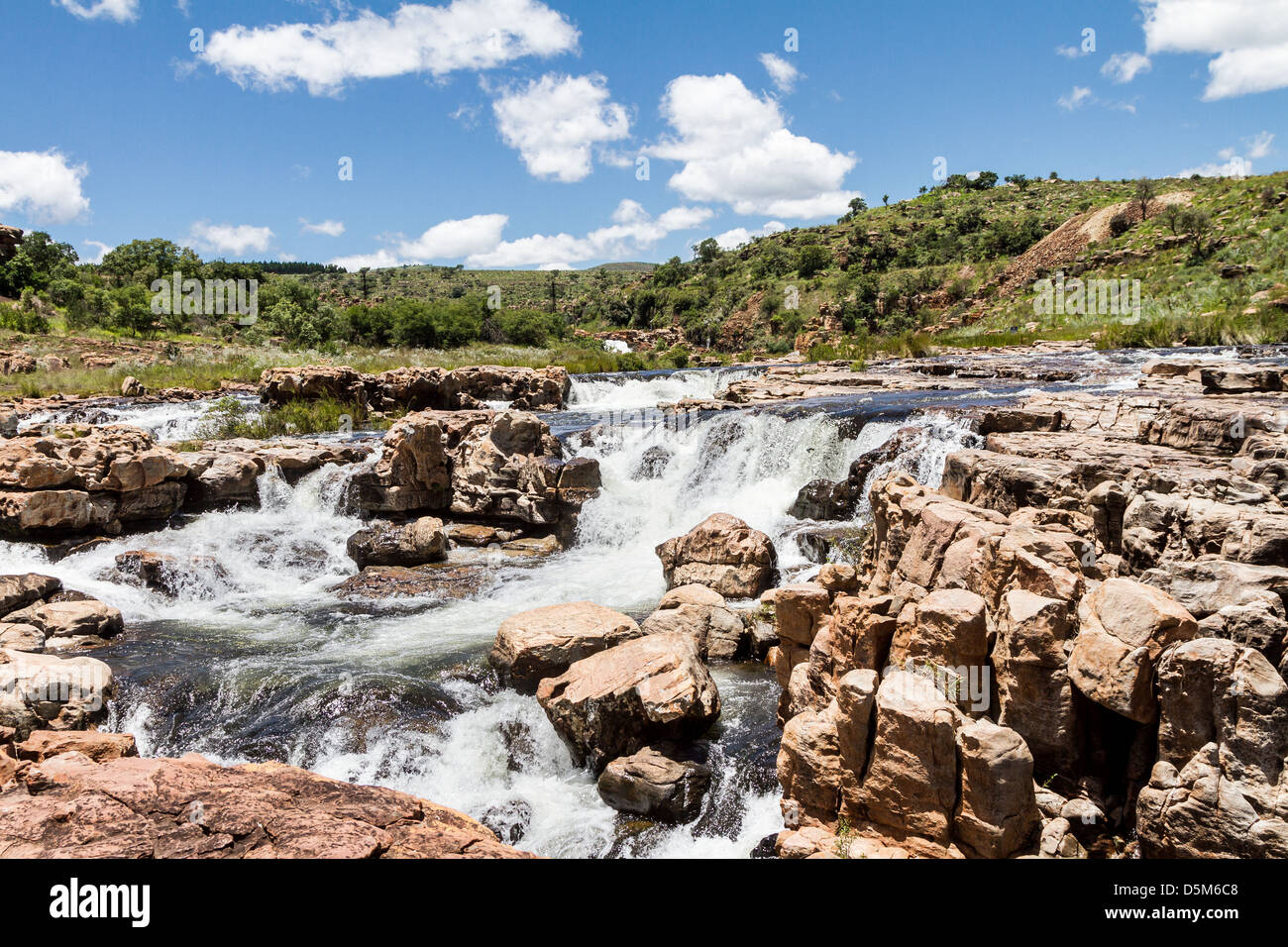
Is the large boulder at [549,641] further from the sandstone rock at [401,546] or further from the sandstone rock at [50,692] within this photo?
the sandstone rock at [401,546]

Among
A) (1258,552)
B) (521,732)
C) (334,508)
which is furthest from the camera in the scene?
(334,508)

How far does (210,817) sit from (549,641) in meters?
3.73

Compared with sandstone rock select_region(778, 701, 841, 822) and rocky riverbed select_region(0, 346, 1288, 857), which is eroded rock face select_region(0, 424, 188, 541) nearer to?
rocky riverbed select_region(0, 346, 1288, 857)

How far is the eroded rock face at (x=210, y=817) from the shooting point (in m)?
3.00

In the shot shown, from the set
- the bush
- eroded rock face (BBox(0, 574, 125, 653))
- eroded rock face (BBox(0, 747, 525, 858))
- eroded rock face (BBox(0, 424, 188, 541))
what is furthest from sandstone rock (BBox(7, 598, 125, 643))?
the bush

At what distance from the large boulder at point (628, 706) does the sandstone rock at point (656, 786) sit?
0.69 ft

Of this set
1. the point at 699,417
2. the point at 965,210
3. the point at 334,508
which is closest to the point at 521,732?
the point at 334,508

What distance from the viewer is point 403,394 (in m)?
20.1

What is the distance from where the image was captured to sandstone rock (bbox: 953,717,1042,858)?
3.33 meters

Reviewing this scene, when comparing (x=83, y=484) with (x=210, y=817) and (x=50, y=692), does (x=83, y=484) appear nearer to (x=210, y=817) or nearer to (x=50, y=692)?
(x=50, y=692)

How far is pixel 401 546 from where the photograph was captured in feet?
37.0

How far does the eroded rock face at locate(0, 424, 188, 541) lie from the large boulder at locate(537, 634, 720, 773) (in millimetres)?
9289
